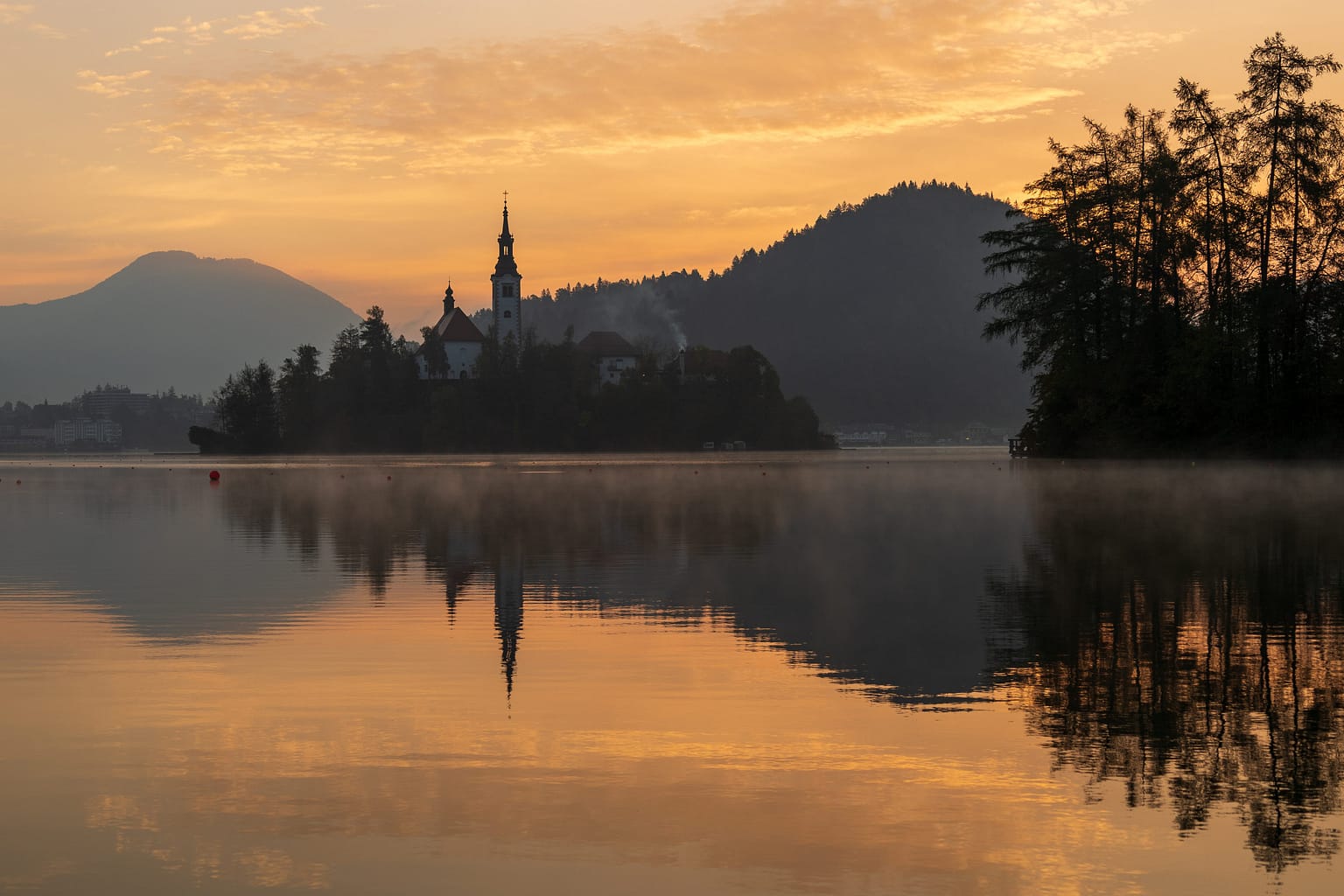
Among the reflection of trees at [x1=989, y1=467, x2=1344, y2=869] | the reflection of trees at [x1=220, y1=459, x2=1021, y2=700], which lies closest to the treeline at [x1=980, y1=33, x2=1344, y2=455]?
the reflection of trees at [x1=220, y1=459, x2=1021, y2=700]

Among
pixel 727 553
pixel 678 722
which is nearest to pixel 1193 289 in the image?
pixel 727 553

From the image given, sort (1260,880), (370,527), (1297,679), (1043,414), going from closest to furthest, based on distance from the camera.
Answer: (1260,880) → (1297,679) → (370,527) → (1043,414)

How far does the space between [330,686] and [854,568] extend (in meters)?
16.3

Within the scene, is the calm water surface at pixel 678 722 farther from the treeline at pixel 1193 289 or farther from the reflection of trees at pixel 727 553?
the treeline at pixel 1193 289

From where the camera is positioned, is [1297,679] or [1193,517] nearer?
[1297,679]

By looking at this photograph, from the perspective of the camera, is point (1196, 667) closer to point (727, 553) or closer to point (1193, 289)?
point (727, 553)

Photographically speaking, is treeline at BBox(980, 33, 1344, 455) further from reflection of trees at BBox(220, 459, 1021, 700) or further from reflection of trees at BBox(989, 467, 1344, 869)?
reflection of trees at BBox(989, 467, 1344, 869)

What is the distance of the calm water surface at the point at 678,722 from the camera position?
10570mm

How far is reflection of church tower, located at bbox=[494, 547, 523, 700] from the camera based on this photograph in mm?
19484

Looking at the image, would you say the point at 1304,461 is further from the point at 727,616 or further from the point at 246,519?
the point at 727,616

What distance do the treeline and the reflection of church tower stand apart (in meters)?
55.2

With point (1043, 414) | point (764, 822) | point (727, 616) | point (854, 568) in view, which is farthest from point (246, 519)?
point (1043, 414)

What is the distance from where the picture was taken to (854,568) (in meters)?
32.1

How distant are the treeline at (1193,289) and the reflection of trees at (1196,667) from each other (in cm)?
4239
